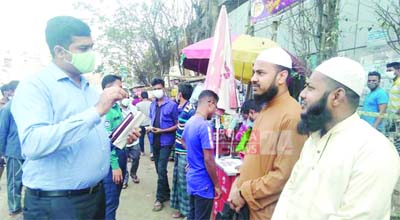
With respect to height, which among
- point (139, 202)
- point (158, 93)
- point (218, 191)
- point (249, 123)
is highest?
point (158, 93)

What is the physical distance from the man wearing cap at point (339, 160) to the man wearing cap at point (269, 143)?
0.68 feet

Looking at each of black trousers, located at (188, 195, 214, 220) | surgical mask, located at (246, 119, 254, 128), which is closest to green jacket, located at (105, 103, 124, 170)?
black trousers, located at (188, 195, 214, 220)

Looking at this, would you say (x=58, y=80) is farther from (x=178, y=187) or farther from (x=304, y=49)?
(x=304, y=49)

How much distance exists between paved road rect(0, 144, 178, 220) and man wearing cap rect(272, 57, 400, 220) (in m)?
3.35

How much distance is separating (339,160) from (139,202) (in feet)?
14.6

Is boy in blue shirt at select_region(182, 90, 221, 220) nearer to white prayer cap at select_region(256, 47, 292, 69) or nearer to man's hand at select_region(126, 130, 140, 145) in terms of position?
man's hand at select_region(126, 130, 140, 145)

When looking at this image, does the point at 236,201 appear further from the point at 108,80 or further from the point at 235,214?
the point at 108,80

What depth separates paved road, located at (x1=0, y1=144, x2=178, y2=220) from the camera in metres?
5.01

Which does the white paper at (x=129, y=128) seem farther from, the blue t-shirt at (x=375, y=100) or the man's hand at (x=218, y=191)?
the blue t-shirt at (x=375, y=100)

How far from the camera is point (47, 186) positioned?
1960 millimetres

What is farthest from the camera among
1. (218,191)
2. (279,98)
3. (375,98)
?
(375,98)

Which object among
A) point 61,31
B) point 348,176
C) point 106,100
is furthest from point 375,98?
point 61,31

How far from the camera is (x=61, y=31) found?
205 centimetres

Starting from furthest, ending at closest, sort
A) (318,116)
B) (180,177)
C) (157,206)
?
(157,206)
(180,177)
(318,116)
